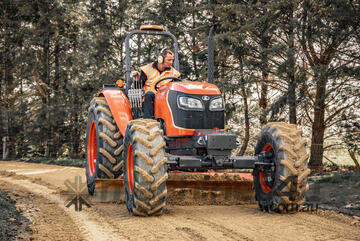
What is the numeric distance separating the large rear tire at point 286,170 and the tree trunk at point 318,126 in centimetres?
500

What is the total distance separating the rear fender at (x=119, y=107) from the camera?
7.17 meters

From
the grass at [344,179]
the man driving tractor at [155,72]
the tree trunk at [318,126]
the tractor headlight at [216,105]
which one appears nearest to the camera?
the tractor headlight at [216,105]

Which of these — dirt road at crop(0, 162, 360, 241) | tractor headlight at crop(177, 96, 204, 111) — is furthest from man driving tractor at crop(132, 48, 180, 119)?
dirt road at crop(0, 162, 360, 241)

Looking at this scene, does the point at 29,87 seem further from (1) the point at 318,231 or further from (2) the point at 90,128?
(1) the point at 318,231

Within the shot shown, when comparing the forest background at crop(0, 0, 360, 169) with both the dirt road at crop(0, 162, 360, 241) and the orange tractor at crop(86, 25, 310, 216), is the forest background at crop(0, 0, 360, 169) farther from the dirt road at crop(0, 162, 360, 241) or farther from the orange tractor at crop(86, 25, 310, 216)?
the dirt road at crop(0, 162, 360, 241)

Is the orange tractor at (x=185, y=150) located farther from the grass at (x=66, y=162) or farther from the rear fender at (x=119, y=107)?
the grass at (x=66, y=162)

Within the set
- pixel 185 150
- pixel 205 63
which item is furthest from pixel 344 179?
pixel 205 63

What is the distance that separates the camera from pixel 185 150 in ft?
21.0

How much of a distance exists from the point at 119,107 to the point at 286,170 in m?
3.01

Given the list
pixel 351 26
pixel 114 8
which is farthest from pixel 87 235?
pixel 114 8

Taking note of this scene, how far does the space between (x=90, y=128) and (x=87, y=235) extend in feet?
13.0

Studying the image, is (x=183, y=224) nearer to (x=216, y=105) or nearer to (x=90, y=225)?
(x=90, y=225)

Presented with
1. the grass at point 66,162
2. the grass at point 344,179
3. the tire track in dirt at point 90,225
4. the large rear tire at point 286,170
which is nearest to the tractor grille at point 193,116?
the large rear tire at point 286,170

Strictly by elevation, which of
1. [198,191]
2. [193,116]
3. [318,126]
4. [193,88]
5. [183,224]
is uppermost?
[193,88]
